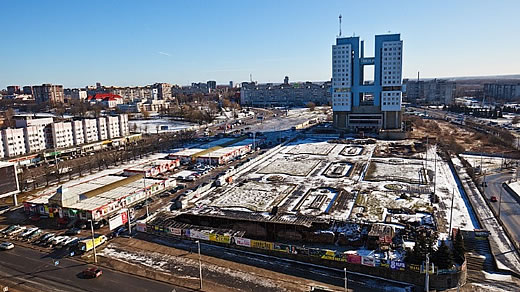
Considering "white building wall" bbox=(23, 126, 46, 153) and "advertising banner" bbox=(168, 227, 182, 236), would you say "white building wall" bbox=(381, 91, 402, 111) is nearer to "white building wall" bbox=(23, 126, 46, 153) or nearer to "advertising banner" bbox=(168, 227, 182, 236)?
"advertising banner" bbox=(168, 227, 182, 236)

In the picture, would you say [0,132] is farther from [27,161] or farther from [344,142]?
[344,142]

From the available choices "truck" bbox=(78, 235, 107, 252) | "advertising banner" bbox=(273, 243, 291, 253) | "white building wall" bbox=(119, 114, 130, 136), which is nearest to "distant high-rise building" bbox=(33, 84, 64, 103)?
"white building wall" bbox=(119, 114, 130, 136)

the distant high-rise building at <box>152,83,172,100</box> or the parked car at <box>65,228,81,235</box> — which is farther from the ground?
the distant high-rise building at <box>152,83,172,100</box>

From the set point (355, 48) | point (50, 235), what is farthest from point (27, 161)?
point (355, 48)

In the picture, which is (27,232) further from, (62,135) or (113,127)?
(113,127)

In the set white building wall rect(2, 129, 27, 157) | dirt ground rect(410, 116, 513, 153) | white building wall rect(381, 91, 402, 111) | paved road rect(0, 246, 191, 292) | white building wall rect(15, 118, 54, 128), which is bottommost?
paved road rect(0, 246, 191, 292)

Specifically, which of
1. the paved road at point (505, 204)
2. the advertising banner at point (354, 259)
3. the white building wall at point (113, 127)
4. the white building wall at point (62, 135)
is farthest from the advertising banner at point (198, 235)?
the white building wall at point (113, 127)

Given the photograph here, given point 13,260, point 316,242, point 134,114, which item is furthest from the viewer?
point 134,114
